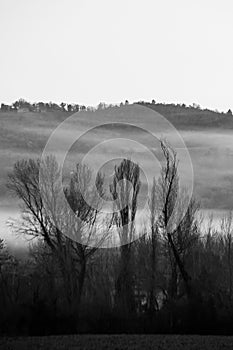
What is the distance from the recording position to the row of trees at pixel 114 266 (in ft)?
113

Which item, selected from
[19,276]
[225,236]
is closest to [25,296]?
[19,276]

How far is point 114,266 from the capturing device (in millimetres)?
43875

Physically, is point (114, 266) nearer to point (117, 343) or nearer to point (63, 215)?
point (63, 215)

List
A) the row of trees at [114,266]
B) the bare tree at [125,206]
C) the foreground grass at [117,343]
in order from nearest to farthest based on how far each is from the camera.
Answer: the foreground grass at [117,343] < the row of trees at [114,266] < the bare tree at [125,206]

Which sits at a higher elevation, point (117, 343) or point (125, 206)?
point (125, 206)

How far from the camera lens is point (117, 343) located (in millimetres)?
27906

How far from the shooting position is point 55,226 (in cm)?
4559

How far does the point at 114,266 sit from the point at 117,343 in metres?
16.0

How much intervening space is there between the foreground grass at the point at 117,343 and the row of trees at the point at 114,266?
3.70 meters

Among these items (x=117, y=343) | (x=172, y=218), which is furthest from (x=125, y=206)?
(x=117, y=343)

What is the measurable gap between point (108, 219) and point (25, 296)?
12203mm

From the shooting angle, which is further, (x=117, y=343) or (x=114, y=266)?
(x=114, y=266)

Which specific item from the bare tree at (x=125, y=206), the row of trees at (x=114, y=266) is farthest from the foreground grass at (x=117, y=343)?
the bare tree at (x=125, y=206)

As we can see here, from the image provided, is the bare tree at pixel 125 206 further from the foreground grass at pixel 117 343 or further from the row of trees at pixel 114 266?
the foreground grass at pixel 117 343
